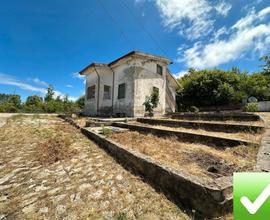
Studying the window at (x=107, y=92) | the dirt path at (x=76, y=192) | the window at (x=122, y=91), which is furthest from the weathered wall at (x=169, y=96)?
the dirt path at (x=76, y=192)

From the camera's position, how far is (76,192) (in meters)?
2.25

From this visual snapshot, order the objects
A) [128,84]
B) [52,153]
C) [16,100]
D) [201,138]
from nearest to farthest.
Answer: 1. [52,153]
2. [201,138]
3. [128,84]
4. [16,100]

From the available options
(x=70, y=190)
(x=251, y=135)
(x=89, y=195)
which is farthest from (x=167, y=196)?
→ (x=251, y=135)

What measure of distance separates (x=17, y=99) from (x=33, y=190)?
208ft

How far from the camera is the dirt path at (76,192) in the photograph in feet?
5.95

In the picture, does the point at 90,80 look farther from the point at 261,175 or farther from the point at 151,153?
the point at 261,175

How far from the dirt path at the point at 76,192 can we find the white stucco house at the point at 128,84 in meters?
7.76

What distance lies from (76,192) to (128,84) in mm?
9396

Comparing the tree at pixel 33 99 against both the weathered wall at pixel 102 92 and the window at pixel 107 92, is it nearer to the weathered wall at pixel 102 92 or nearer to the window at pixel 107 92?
the weathered wall at pixel 102 92

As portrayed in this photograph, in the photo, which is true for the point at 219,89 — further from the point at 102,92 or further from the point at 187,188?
the point at 187,188

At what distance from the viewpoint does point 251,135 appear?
3.73 metres

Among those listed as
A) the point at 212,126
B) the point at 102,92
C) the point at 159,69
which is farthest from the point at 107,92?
the point at 212,126

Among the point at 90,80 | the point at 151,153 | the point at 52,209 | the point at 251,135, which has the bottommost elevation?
the point at 52,209

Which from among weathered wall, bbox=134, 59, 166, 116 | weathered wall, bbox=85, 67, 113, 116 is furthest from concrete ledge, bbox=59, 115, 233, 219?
weathered wall, bbox=85, 67, 113, 116
